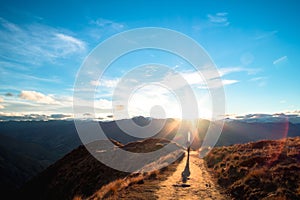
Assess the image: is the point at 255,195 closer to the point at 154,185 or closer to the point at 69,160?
the point at 154,185

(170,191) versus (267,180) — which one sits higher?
(267,180)

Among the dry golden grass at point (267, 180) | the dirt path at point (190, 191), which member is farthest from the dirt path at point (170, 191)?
the dry golden grass at point (267, 180)

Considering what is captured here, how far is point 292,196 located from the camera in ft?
38.1

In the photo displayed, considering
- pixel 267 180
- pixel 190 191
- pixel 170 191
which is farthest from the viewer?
pixel 190 191

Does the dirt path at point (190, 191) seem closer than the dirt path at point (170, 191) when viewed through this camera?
No

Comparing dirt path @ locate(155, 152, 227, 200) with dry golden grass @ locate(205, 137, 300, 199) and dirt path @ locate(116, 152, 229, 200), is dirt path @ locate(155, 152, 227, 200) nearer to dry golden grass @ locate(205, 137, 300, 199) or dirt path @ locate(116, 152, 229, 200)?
dirt path @ locate(116, 152, 229, 200)

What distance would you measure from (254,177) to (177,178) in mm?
6545

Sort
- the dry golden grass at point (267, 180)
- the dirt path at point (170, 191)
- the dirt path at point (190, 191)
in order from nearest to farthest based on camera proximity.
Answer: the dry golden grass at point (267, 180)
the dirt path at point (170, 191)
the dirt path at point (190, 191)

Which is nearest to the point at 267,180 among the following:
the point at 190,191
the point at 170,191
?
the point at 190,191

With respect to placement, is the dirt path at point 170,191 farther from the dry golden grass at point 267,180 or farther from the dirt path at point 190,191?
the dry golden grass at point 267,180

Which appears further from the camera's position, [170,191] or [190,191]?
[190,191]

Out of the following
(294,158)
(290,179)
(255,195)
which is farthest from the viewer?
(294,158)

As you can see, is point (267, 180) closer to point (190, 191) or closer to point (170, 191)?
point (190, 191)

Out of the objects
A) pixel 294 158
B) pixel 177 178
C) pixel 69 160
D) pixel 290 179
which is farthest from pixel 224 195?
pixel 69 160
